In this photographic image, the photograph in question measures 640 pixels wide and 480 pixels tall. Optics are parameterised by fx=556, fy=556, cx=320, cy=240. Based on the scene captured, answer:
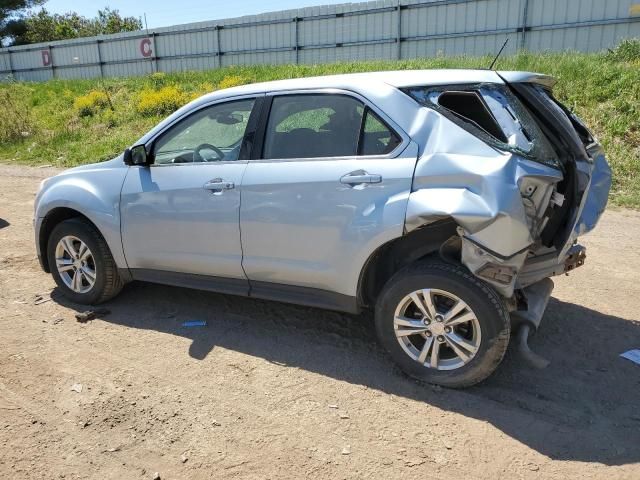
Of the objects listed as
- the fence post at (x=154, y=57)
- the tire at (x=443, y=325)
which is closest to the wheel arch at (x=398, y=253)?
the tire at (x=443, y=325)

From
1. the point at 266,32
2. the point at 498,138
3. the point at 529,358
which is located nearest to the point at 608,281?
the point at 529,358

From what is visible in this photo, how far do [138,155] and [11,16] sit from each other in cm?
5032

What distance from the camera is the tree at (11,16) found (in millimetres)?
43875

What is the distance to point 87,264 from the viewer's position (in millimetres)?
4766

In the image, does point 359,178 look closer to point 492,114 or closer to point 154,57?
point 492,114

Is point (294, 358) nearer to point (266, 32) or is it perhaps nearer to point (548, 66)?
point (548, 66)

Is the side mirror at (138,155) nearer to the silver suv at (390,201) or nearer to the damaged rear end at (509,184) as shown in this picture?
the silver suv at (390,201)

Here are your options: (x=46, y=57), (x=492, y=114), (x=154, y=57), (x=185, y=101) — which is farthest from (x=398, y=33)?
(x=46, y=57)

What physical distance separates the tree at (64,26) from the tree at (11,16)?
28 centimetres

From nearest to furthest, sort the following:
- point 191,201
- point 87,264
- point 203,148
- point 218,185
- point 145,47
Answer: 1. point 218,185
2. point 191,201
3. point 203,148
4. point 87,264
5. point 145,47

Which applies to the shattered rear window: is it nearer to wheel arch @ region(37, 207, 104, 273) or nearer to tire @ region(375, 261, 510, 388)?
tire @ region(375, 261, 510, 388)

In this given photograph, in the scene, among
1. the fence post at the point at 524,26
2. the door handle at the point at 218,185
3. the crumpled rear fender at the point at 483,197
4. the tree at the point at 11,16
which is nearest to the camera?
the crumpled rear fender at the point at 483,197

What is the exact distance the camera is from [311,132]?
3844 mm

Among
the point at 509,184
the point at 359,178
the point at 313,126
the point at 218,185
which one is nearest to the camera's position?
the point at 509,184
